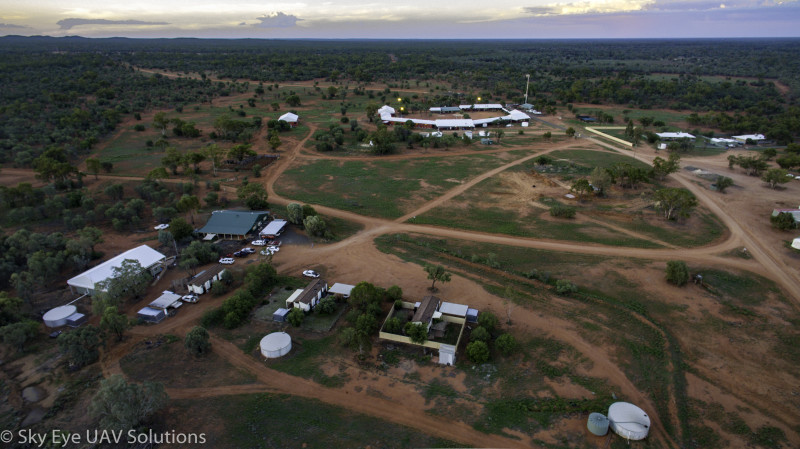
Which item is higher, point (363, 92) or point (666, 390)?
point (363, 92)

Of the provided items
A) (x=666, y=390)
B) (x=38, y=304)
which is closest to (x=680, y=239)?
(x=666, y=390)

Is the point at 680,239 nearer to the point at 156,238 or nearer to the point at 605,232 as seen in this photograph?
the point at 605,232

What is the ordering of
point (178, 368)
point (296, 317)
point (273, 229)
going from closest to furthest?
point (178, 368)
point (296, 317)
point (273, 229)

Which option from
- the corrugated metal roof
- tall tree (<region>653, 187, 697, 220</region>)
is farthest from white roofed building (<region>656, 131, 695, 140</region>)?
the corrugated metal roof

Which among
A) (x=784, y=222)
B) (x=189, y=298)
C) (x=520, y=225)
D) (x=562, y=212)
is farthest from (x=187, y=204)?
(x=784, y=222)

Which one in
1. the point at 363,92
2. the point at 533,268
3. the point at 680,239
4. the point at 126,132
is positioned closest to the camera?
the point at 533,268

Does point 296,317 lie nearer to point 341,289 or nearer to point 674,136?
point 341,289
